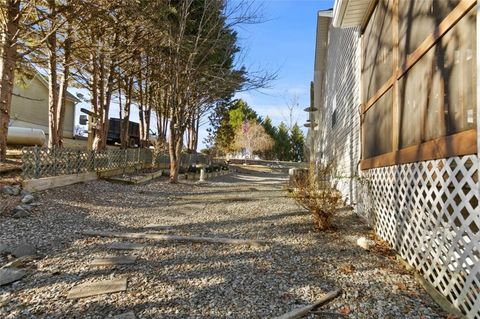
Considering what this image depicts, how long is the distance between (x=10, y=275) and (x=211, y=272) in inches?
73.8

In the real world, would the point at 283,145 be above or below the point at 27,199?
above

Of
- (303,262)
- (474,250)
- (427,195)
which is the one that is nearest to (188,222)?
(303,262)

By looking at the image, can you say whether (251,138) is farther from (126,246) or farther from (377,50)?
(126,246)

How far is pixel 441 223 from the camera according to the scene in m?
2.81

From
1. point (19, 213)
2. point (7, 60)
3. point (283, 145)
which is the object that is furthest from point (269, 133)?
point (19, 213)

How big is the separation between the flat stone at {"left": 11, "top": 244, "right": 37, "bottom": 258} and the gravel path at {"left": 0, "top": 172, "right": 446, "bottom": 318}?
119 mm

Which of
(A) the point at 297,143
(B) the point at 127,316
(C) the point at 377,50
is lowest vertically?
(B) the point at 127,316

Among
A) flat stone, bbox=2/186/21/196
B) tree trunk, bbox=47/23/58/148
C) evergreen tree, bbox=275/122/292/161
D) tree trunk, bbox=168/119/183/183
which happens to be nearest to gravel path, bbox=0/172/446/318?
flat stone, bbox=2/186/21/196

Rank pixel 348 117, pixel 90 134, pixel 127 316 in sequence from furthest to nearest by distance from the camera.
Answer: pixel 90 134 → pixel 348 117 → pixel 127 316

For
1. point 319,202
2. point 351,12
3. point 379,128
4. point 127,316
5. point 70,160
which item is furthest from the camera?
point 70,160

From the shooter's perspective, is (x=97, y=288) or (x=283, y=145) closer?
(x=97, y=288)

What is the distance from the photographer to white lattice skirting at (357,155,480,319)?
2.35 meters

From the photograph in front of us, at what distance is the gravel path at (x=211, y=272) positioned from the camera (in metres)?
2.62

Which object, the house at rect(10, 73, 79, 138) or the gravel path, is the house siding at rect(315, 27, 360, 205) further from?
the house at rect(10, 73, 79, 138)
